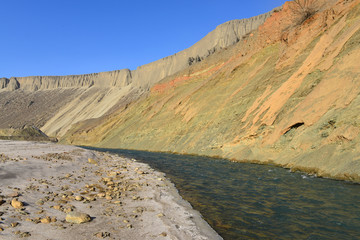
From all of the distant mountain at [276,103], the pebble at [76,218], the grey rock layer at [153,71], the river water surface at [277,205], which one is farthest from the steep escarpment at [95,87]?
the pebble at [76,218]

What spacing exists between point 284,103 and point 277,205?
1227 cm

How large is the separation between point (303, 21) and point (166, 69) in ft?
232

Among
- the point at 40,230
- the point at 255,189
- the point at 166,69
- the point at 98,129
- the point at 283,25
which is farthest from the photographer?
the point at 166,69

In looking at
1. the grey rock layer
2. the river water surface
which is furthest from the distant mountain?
the grey rock layer

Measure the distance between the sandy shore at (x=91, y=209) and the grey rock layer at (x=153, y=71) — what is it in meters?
50.8

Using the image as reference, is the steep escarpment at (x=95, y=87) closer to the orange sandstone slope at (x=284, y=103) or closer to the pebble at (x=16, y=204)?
the orange sandstone slope at (x=284, y=103)

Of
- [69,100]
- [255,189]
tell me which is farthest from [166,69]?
[255,189]

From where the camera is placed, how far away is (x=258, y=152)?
57.3 ft

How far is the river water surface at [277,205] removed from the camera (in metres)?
5.84

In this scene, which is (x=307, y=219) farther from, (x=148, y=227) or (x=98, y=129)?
(x=98, y=129)

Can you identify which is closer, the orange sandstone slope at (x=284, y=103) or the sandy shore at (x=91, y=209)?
the sandy shore at (x=91, y=209)

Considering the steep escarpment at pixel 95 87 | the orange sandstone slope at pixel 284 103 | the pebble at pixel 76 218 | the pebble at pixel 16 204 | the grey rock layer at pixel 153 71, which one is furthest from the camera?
the steep escarpment at pixel 95 87

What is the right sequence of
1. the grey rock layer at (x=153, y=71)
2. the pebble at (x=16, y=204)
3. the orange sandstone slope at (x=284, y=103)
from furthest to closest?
the grey rock layer at (x=153, y=71) < the orange sandstone slope at (x=284, y=103) < the pebble at (x=16, y=204)

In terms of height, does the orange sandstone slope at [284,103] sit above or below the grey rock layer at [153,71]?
below
